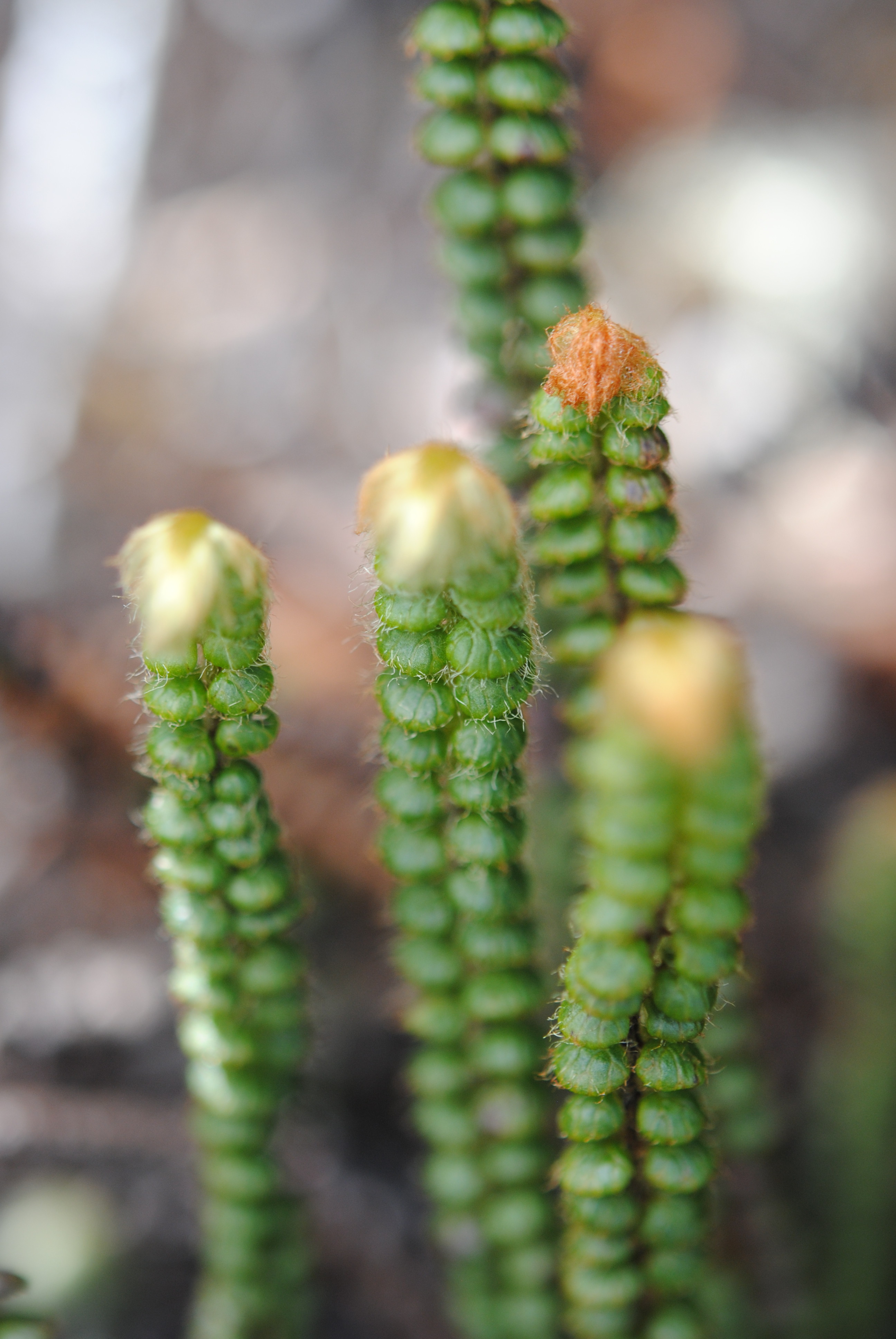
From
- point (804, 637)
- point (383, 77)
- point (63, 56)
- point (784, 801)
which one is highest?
point (383, 77)

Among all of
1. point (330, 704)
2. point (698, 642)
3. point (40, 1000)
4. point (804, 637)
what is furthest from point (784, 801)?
point (698, 642)

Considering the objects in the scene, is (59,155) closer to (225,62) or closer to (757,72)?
(225,62)

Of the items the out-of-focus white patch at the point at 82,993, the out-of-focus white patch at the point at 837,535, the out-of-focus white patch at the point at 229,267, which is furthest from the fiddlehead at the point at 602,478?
the out-of-focus white patch at the point at 229,267

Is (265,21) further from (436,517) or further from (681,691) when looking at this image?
(681,691)

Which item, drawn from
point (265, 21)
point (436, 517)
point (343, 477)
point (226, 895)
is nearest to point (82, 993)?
point (226, 895)

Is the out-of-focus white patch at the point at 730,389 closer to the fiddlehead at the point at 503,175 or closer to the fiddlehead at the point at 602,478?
the fiddlehead at the point at 503,175

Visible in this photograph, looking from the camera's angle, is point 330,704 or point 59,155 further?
point 59,155

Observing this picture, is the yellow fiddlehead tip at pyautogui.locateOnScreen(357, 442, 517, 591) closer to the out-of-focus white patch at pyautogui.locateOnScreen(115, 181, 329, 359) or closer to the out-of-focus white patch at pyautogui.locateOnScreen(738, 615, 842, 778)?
the out-of-focus white patch at pyautogui.locateOnScreen(738, 615, 842, 778)

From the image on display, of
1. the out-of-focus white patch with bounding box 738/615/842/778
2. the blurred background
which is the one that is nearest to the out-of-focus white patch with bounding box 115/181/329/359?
the blurred background
